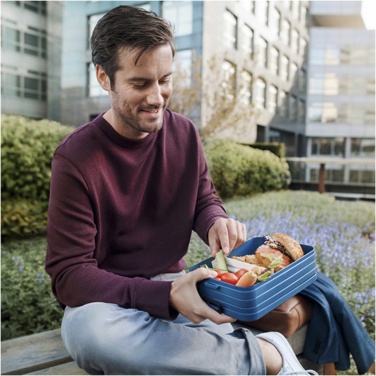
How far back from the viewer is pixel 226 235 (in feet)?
4.06

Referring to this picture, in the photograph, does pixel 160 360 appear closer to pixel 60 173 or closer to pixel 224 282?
pixel 224 282

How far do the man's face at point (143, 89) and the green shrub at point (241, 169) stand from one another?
3234 mm

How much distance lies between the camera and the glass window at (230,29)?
5.16 m

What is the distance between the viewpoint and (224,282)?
0.96 meters

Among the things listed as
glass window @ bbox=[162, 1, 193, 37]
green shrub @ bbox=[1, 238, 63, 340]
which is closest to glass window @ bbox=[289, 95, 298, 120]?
A: glass window @ bbox=[162, 1, 193, 37]

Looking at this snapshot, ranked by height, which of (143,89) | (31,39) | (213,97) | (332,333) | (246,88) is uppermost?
(31,39)

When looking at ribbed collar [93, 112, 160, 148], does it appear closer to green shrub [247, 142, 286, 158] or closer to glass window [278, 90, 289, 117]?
green shrub [247, 142, 286, 158]

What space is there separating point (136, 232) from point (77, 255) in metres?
0.20

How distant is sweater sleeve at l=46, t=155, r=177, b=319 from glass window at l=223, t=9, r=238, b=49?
4.41 m

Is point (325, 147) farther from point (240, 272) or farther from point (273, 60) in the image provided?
point (240, 272)

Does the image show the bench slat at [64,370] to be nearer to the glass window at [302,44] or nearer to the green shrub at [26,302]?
the green shrub at [26,302]

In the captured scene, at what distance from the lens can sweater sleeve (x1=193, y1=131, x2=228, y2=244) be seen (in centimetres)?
135

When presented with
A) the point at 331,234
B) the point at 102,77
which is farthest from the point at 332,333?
the point at 331,234

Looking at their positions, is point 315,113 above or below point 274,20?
below
